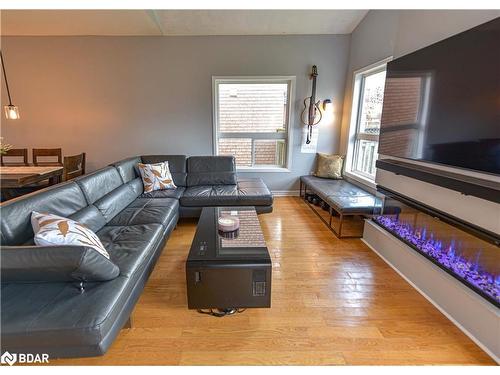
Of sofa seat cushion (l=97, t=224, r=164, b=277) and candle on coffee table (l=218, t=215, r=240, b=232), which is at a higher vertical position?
candle on coffee table (l=218, t=215, r=240, b=232)

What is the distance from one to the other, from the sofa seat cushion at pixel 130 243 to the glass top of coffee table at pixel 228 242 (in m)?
0.35

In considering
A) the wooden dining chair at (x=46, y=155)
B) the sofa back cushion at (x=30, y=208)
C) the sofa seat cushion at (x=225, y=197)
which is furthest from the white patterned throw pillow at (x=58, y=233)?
the wooden dining chair at (x=46, y=155)

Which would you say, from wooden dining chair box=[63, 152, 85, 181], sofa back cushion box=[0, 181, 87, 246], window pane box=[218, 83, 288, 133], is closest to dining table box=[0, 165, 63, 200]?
wooden dining chair box=[63, 152, 85, 181]

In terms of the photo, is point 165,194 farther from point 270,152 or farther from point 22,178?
point 270,152

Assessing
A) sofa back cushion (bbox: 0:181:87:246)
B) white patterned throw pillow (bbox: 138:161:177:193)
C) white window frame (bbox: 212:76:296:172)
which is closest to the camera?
sofa back cushion (bbox: 0:181:87:246)

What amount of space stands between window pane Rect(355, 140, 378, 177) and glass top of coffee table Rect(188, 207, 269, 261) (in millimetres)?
2279

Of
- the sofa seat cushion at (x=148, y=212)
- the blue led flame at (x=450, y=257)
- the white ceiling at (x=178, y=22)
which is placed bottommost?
the blue led flame at (x=450, y=257)

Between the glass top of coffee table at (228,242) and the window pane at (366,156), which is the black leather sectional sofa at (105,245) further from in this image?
the window pane at (366,156)

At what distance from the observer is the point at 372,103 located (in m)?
3.64

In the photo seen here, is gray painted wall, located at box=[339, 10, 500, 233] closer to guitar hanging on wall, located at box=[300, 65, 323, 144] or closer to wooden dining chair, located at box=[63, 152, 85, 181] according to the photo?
guitar hanging on wall, located at box=[300, 65, 323, 144]

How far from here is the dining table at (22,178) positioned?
2.69m

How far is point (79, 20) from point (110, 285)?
4.06 meters

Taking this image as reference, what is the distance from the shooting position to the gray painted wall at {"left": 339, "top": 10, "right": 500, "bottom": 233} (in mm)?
1638

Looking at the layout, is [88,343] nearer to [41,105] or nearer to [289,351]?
[289,351]
